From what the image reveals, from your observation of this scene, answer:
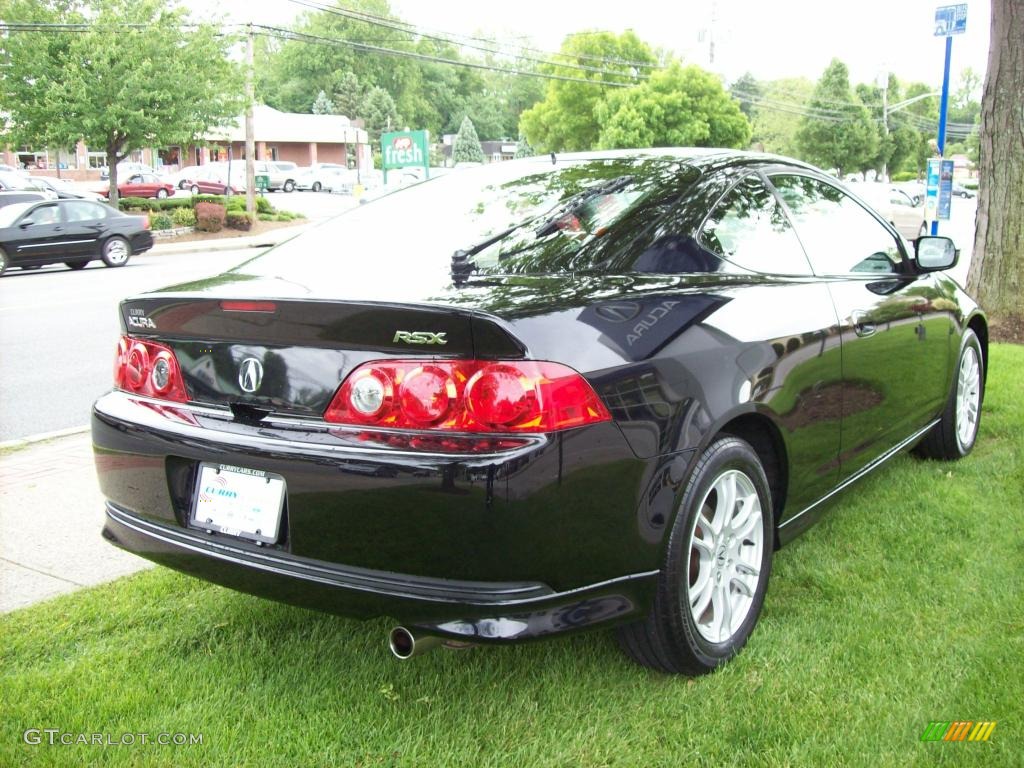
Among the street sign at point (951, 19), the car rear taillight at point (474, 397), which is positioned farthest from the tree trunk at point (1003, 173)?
the car rear taillight at point (474, 397)

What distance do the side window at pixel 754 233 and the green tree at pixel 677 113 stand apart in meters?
47.7

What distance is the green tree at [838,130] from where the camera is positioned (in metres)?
58.7

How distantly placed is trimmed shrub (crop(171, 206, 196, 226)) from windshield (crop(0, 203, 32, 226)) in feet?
32.2

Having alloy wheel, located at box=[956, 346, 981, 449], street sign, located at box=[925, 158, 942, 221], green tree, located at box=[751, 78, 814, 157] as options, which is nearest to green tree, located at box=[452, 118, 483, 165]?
green tree, located at box=[751, 78, 814, 157]

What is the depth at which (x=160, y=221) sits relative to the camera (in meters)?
27.8

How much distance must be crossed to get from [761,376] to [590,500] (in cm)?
84

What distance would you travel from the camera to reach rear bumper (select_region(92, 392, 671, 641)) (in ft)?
7.40

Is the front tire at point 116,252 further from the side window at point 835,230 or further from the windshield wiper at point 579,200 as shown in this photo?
the windshield wiper at point 579,200

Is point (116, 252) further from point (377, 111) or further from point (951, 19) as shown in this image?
point (377, 111)

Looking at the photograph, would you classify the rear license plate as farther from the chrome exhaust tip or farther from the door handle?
the door handle

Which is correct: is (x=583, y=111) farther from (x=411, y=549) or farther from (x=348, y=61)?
(x=411, y=549)

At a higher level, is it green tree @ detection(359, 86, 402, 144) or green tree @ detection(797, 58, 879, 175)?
green tree @ detection(359, 86, 402, 144)

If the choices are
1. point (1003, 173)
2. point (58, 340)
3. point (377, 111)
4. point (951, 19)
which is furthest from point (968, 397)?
point (377, 111)

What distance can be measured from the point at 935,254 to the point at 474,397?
2.81 m
